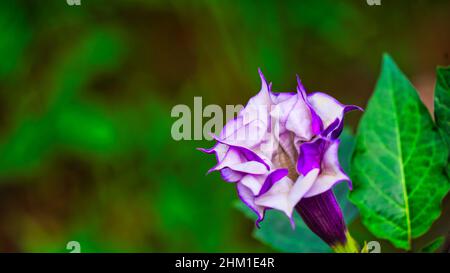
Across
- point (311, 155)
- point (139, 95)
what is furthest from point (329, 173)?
point (139, 95)

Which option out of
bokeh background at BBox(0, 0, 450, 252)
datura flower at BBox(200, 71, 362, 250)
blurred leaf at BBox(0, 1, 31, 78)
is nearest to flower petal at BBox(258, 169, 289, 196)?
datura flower at BBox(200, 71, 362, 250)

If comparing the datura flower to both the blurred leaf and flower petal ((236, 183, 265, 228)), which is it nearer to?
flower petal ((236, 183, 265, 228))

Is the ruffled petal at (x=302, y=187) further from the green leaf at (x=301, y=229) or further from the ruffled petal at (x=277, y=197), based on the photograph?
the green leaf at (x=301, y=229)

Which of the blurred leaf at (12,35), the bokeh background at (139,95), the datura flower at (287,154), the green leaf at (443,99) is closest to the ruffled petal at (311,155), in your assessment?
the datura flower at (287,154)

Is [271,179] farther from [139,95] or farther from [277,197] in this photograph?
[139,95]

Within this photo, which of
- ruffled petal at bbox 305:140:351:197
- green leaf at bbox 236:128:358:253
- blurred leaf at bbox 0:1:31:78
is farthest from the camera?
blurred leaf at bbox 0:1:31:78

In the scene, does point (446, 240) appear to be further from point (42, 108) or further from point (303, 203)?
point (42, 108)
